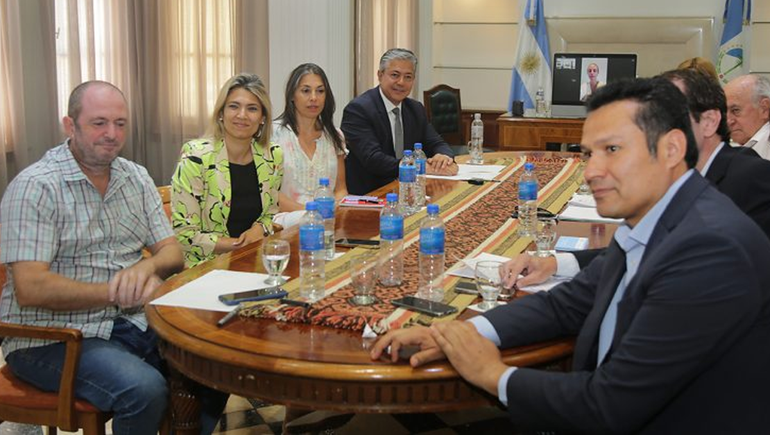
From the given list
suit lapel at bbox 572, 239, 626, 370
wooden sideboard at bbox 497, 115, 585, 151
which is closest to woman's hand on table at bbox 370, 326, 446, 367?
suit lapel at bbox 572, 239, 626, 370

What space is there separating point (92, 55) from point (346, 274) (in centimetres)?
363

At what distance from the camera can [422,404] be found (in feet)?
5.05

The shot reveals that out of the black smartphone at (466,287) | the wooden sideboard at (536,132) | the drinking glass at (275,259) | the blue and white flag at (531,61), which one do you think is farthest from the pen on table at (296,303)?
the blue and white flag at (531,61)

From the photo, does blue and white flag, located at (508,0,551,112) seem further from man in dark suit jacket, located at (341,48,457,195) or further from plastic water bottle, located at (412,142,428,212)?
plastic water bottle, located at (412,142,428,212)

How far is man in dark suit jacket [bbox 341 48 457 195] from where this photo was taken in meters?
4.19

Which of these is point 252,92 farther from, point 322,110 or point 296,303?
point 296,303

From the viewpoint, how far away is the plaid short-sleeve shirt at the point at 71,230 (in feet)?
6.82

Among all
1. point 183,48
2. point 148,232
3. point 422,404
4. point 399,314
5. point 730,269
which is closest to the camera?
point 730,269

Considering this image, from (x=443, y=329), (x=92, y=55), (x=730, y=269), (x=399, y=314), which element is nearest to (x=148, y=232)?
(x=399, y=314)

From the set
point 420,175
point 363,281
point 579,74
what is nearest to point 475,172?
point 420,175

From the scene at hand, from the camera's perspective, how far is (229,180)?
120 inches

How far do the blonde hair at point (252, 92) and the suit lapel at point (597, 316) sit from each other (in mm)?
1898

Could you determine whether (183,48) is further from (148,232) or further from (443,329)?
(443,329)

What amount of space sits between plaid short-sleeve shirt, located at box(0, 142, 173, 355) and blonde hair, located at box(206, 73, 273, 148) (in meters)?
0.72
